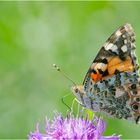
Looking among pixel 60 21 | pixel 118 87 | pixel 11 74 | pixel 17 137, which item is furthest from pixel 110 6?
pixel 118 87

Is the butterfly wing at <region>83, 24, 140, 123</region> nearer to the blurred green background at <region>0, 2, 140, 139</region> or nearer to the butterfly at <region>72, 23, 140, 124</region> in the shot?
the butterfly at <region>72, 23, 140, 124</region>

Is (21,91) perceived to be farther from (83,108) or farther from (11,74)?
(83,108)

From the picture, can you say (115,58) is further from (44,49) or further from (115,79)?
(44,49)

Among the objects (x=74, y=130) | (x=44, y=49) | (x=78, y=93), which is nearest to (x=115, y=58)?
(x=78, y=93)

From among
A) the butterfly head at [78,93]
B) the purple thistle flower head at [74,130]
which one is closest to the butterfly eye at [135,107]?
the purple thistle flower head at [74,130]

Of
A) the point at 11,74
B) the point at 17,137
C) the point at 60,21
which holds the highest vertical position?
the point at 60,21

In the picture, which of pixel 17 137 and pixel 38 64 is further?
pixel 38 64

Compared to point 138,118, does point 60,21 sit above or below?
above
